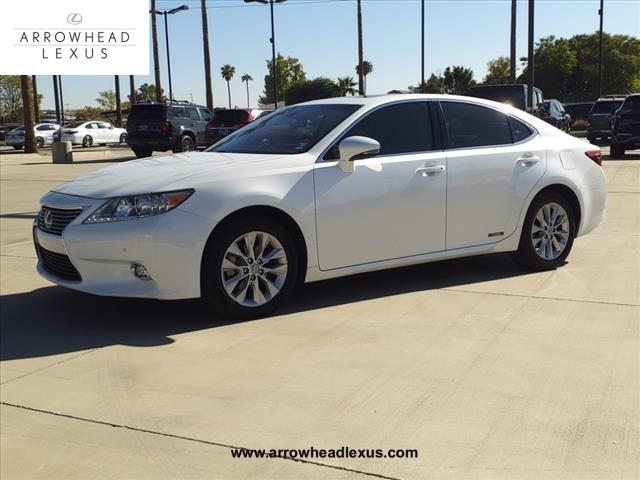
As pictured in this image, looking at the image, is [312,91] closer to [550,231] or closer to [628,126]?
[628,126]

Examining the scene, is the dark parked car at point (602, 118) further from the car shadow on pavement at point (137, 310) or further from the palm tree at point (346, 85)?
the palm tree at point (346, 85)

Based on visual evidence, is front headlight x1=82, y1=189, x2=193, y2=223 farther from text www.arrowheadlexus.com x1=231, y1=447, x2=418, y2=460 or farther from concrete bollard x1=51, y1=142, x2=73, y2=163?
concrete bollard x1=51, y1=142, x2=73, y2=163

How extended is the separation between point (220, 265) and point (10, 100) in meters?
88.6

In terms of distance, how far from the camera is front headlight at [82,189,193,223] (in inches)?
188

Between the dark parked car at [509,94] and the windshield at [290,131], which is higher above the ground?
the dark parked car at [509,94]

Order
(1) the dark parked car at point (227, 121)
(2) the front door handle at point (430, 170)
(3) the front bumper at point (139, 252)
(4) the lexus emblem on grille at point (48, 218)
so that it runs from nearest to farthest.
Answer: (3) the front bumper at point (139, 252), (4) the lexus emblem on grille at point (48, 218), (2) the front door handle at point (430, 170), (1) the dark parked car at point (227, 121)

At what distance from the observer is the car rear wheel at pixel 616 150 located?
1928 cm

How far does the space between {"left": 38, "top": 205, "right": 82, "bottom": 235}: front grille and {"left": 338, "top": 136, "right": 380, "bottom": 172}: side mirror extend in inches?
74.2

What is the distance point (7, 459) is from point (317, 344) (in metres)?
1.96

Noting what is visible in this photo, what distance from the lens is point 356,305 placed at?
545cm

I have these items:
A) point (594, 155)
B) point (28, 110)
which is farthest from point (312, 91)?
point (594, 155)

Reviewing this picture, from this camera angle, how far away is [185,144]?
24.2 metres

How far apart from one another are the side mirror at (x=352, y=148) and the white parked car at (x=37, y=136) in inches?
1317

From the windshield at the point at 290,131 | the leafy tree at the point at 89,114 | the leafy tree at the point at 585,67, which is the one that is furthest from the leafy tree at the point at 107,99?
the windshield at the point at 290,131
